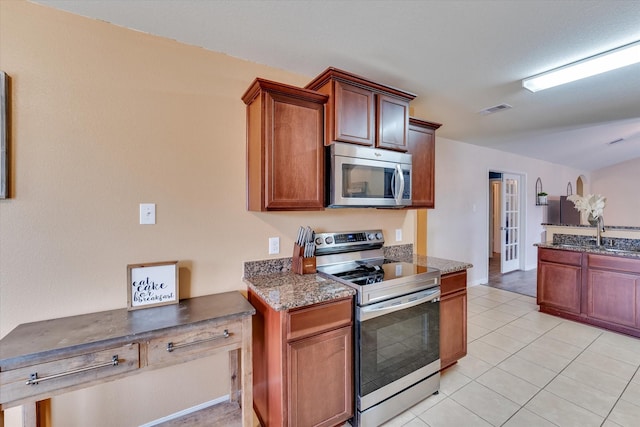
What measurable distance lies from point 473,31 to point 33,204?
270 cm

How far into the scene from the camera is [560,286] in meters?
3.53

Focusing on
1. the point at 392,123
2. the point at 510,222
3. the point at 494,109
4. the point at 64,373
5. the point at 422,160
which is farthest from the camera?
the point at 510,222

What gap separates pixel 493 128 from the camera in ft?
12.5

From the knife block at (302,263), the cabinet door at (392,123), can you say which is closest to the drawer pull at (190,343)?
the knife block at (302,263)

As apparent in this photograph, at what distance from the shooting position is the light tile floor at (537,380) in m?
1.88

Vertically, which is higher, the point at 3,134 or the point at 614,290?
the point at 3,134

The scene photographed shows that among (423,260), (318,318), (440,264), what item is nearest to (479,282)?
(423,260)

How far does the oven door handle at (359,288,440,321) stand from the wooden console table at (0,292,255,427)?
27.0 inches

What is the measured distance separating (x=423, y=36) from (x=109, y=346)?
2414 millimetres

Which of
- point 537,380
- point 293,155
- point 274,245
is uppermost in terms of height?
point 293,155

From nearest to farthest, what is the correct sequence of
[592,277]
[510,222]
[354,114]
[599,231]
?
[354,114]
[592,277]
[599,231]
[510,222]

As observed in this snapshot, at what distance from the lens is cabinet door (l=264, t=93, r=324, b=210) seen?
5.85 ft

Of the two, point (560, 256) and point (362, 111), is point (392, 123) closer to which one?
point (362, 111)

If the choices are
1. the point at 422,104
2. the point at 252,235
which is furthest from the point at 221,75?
the point at 422,104
